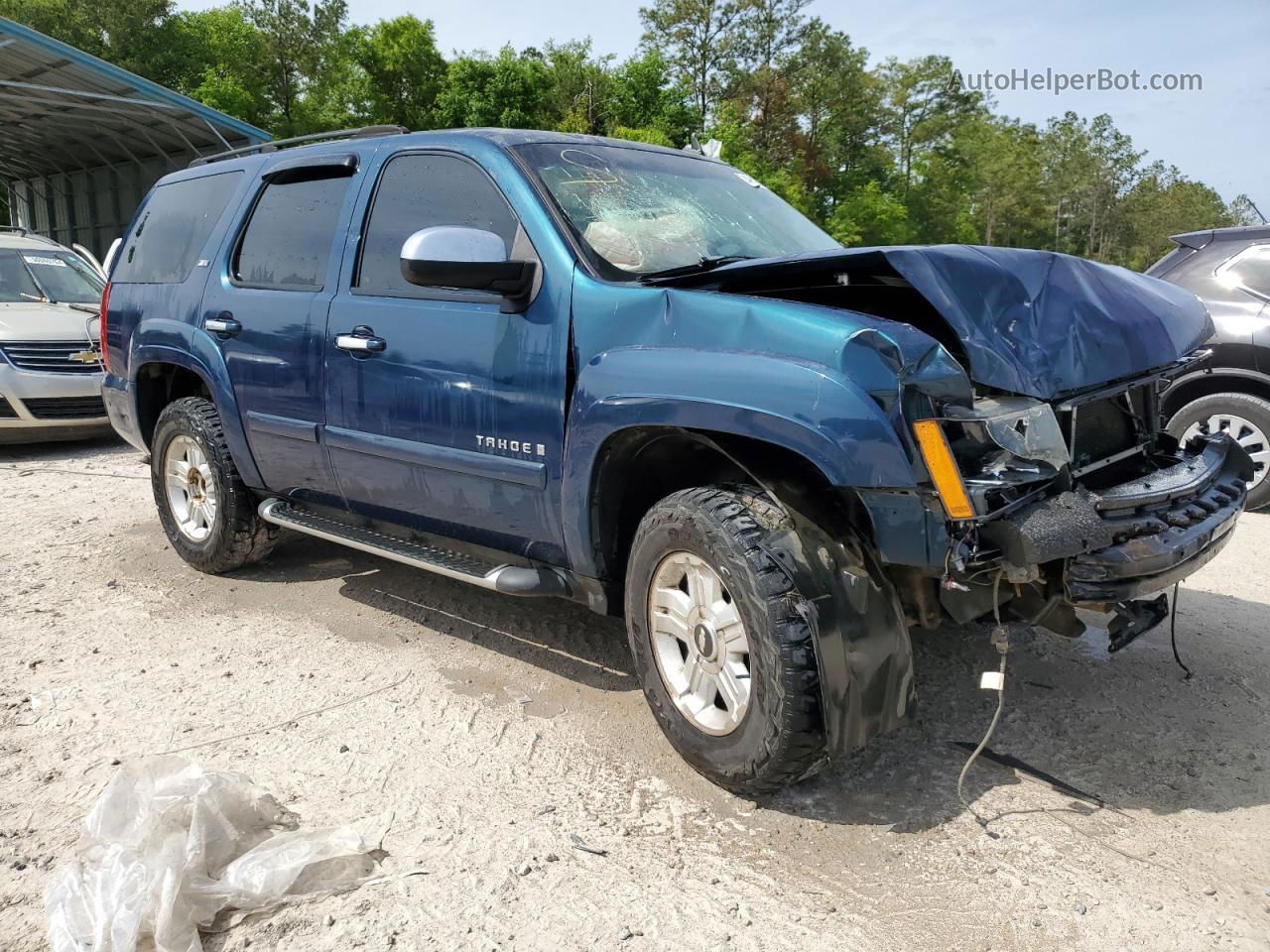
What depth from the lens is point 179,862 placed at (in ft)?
7.64

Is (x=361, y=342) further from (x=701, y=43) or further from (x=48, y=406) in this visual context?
(x=701, y=43)

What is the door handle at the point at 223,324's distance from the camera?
A: 14.3ft

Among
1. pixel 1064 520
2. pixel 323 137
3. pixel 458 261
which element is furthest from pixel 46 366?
pixel 1064 520

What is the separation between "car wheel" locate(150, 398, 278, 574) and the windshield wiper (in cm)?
255

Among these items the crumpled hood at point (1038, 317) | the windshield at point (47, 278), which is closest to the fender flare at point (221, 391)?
the crumpled hood at point (1038, 317)

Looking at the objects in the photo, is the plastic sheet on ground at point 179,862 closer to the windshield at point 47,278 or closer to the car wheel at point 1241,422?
the car wheel at point 1241,422

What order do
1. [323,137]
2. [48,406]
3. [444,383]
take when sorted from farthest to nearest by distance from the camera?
[48,406] → [323,137] → [444,383]

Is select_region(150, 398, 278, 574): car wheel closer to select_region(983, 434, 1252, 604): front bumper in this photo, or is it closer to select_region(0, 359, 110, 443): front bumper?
select_region(983, 434, 1252, 604): front bumper

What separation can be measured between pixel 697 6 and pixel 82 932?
5535 centimetres

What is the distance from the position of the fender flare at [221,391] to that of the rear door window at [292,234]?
378mm

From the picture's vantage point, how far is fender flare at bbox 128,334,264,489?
4.46 meters

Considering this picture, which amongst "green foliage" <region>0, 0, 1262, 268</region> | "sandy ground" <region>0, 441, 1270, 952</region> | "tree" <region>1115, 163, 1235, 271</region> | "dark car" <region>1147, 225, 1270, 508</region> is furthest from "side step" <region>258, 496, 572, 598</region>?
"tree" <region>1115, 163, 1235, 271</region>

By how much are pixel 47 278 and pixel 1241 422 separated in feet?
34.8

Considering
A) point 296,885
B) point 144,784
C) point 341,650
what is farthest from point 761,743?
point 341,650
